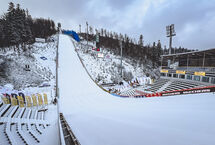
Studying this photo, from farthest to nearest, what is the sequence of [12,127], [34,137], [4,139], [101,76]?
[101,76] < [12,127] < [34,137] < [4,139]

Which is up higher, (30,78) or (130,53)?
(130,53)

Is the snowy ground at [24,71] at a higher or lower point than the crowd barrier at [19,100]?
higher

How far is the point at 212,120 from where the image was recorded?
3609mm

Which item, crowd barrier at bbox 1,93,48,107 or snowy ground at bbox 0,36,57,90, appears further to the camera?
snowy ground at bbox 0,36,57,90

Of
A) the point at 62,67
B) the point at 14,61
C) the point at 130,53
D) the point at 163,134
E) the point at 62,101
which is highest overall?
the point at 130,53

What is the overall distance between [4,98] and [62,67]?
934cm

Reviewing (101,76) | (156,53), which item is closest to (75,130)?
(101,76)

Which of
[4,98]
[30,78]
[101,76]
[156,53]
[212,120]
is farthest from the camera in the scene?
[156,53]

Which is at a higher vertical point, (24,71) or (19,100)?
(24,71)

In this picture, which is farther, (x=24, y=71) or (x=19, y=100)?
(x=24, y=71)

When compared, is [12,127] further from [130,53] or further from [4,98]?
[130,53]

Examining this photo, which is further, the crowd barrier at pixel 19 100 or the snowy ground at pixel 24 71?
the snowy ground at pixel 24 71

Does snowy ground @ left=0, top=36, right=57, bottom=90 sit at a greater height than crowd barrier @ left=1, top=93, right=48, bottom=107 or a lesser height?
greater

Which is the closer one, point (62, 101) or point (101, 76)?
point (62, 101)
